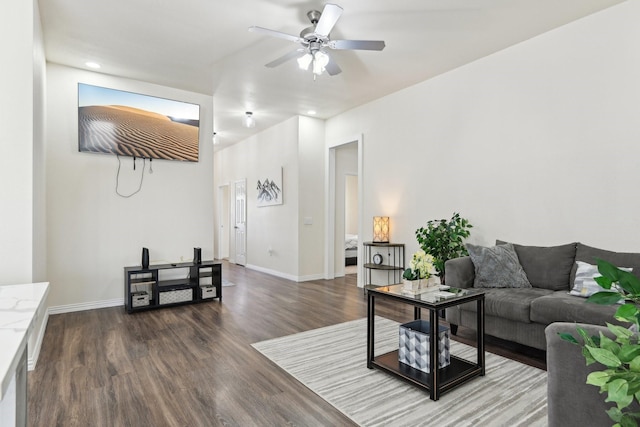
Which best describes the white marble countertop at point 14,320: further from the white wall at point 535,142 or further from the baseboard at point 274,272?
the baseboard at point 274,272

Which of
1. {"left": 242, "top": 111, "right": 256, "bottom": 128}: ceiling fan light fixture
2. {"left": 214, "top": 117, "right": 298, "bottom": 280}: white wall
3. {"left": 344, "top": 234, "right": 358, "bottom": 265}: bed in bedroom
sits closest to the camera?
{"left": 242, "top": 111, "right": 256, "bottom": 128}: ceiling fan light fixture

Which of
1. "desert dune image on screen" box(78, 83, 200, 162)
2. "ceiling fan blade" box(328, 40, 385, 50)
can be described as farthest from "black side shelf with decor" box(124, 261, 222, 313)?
"ceiling fan blade" box(328, 40, 385, 50)

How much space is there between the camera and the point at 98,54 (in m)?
3.96

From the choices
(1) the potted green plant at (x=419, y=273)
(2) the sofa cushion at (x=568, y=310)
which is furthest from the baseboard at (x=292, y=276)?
(2) the sofa cushion at (x=568, y=310)

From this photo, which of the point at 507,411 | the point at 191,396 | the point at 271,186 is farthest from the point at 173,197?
the point at 507,411

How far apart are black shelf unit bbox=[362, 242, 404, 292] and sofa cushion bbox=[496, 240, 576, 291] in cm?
175

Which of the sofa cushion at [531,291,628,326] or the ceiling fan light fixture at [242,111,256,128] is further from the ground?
the ceiling fan light fixture at [242,111,256,128]

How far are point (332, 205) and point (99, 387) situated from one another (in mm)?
4690

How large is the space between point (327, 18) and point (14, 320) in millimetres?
2685

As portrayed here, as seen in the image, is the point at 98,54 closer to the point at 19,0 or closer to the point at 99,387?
the point at 19,0

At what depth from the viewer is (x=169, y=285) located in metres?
4.59

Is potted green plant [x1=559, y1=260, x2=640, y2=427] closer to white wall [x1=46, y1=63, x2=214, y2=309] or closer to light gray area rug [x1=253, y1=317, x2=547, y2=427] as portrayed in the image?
light gray area rug [x1=253, y1=317, x2=547, y2=427]

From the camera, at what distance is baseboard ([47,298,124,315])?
4.17m

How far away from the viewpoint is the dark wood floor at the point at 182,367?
6.82 ft
